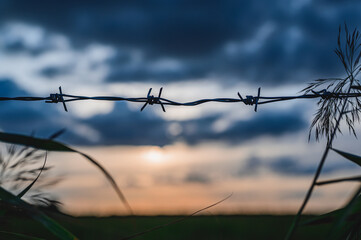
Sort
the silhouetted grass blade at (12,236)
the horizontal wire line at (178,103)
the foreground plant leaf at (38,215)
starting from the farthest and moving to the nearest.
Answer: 1. the horizontal wire line at (178,103)
2. the silhouetted grass blade at (12,236)
3. the foreground plant leaf at (38,215)

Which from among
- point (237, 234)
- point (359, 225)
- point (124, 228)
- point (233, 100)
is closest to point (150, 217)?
point (124, 228)

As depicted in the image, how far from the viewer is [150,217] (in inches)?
227

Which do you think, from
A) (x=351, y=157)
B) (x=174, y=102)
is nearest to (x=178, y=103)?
(x=174, y=102)

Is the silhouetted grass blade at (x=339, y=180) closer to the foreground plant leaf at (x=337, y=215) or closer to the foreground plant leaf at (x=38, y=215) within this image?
the foreground plant leaf at (x=337, y=215)

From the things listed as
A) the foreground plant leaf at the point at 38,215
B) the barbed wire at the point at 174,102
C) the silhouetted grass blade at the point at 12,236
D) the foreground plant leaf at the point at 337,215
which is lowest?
the foreground plant leaf at the point at 337,215

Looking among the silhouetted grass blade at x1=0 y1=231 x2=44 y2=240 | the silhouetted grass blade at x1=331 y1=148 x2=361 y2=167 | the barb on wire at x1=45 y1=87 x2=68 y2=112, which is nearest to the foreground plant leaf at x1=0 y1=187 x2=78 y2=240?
the silhouetted grass blade at x1=0 y1=231 x2=44 y2=240

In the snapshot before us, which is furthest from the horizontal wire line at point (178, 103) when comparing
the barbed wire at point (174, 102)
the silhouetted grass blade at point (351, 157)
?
the silhouetted grass blade at point (351, 157)

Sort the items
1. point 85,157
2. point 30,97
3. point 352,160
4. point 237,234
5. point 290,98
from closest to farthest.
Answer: point 85,157
point 352,160
point 30,97
point 290,98
point 237,234

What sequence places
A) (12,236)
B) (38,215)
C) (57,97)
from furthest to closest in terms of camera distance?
(57,97) → (12,236) → (38,215)

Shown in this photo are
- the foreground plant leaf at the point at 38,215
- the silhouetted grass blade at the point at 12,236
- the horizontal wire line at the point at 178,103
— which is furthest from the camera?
the horizontal wire line at the point at 178,103

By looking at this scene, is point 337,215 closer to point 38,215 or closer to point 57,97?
point 38,215

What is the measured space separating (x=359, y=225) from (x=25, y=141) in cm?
93

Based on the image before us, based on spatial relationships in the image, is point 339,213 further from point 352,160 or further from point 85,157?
point 85,157

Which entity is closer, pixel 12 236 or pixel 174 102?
pixel 12 236
